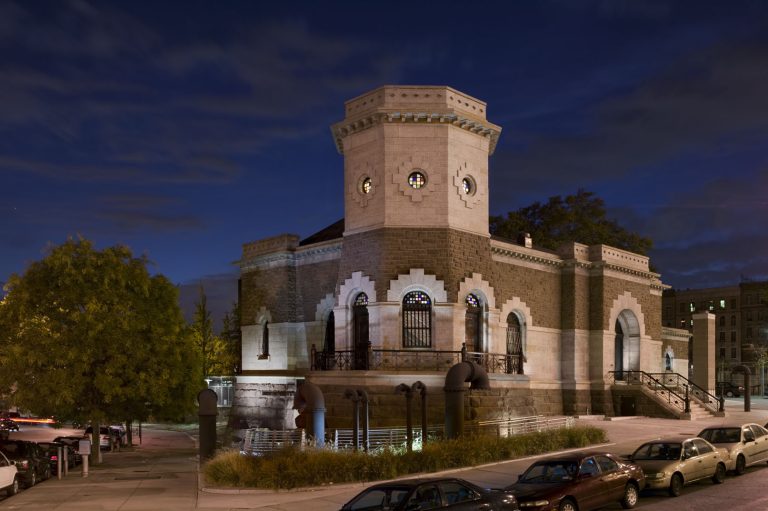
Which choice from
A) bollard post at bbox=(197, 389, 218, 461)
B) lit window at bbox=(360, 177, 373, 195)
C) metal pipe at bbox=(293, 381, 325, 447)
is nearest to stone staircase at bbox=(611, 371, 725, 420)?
lit window at bbox=(360, 177, 373, 195)

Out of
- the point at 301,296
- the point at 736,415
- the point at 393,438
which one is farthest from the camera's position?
the point at 736,415

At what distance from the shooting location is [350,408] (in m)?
27.6

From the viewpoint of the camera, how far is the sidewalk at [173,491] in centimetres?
1769

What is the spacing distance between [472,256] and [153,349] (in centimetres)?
1302

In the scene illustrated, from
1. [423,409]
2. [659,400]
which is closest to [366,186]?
[423,409]

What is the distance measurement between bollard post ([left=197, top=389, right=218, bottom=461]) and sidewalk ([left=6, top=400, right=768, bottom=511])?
0.95 meters

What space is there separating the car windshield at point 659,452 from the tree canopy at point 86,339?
17.8m

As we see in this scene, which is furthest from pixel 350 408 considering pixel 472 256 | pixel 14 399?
pixel 14 399

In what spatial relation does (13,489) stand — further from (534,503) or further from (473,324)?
(473,324)

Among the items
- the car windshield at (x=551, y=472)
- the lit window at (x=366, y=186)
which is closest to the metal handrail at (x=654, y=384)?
the lit window at (x=366, y=186)

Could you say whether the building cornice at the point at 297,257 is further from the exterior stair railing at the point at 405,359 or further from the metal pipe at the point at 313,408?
the metal pipe at the point at 313,408

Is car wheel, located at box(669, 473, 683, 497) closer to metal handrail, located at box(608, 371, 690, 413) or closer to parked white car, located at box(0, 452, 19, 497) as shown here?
parked white car, located at box(0, 452, 19, 497)

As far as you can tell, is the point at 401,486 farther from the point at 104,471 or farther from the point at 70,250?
the point at 70,250

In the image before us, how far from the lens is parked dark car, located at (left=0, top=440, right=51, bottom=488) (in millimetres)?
23528
